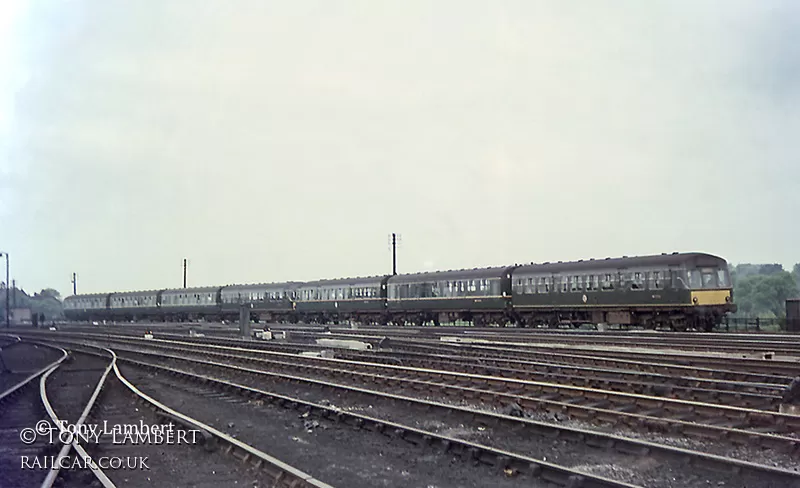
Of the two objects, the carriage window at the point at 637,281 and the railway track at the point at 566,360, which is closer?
the railway track at the point at 566,360

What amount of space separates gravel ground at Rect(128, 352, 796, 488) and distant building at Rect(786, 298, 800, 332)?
24.5m

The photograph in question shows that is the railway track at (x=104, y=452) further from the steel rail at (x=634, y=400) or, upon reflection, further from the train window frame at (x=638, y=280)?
the train window frame at (x=638, y=280)

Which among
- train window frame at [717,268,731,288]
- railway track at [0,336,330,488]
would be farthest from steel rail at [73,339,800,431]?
train window frame at [717,268,731,288]

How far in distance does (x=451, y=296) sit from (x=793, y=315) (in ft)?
60.3

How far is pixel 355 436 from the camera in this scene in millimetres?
10438

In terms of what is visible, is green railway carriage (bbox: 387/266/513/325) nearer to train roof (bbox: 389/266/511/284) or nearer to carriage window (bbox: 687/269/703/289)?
train roof (bbox: 389/266/511/284)

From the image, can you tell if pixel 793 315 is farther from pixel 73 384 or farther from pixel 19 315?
pixel 19 315

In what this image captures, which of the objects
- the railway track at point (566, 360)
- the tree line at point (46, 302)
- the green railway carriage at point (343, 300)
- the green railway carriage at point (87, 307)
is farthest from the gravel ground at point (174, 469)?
the tree line at point (46, 302)

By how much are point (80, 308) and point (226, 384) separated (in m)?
76.0

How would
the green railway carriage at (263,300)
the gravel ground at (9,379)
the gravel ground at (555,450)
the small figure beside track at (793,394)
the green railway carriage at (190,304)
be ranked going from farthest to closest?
the green railway carriage at (190,304)
the green railway carriage at (263,300)
the gravel ground at (9,379)
the small figure beside track at (793,394)
the gravel ground at (555,450)

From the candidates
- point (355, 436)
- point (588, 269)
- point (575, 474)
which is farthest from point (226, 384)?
point (588, 269)

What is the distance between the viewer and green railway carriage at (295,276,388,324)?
4878 centimetres

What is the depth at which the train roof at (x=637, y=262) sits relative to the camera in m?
29.6

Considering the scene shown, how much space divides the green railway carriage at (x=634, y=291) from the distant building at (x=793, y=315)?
3610 millimetres
